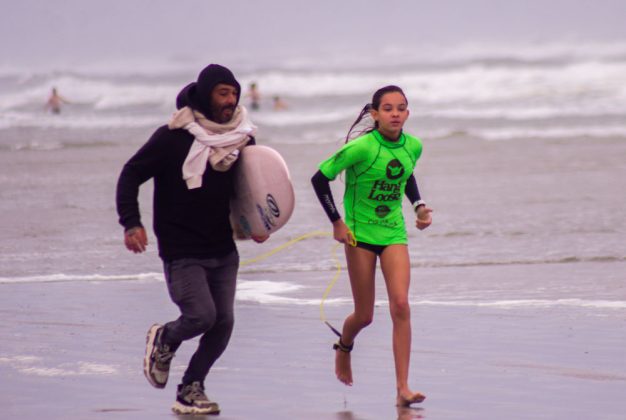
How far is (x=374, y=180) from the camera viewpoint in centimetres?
655

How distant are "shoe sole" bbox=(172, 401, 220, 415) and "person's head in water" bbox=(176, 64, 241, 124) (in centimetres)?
141

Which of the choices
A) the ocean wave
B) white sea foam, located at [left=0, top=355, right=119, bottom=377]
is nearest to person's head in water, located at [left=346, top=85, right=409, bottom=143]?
white sea foam, located at [left=0, top=355, right=119, bottom=377]

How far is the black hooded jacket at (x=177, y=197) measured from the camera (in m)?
5.88

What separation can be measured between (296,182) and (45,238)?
19.7ft

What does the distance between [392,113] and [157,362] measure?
1792mm

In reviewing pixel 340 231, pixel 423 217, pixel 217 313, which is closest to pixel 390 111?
pixel 423 217

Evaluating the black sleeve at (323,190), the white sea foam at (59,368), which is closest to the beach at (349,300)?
the white sea foam at (59,368)

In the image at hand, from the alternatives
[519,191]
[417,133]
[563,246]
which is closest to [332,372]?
[563,246]

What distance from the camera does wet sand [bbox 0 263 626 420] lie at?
614 centimetres

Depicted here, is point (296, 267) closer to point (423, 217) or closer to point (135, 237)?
point (423, 217)

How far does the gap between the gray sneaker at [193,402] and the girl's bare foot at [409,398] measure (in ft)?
2.98

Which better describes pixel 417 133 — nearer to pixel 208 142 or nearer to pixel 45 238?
pixel 45 238

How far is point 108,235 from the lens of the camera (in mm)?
14203

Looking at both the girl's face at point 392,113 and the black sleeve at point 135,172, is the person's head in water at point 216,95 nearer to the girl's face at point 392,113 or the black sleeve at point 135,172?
the black sleeve at point 135,172
